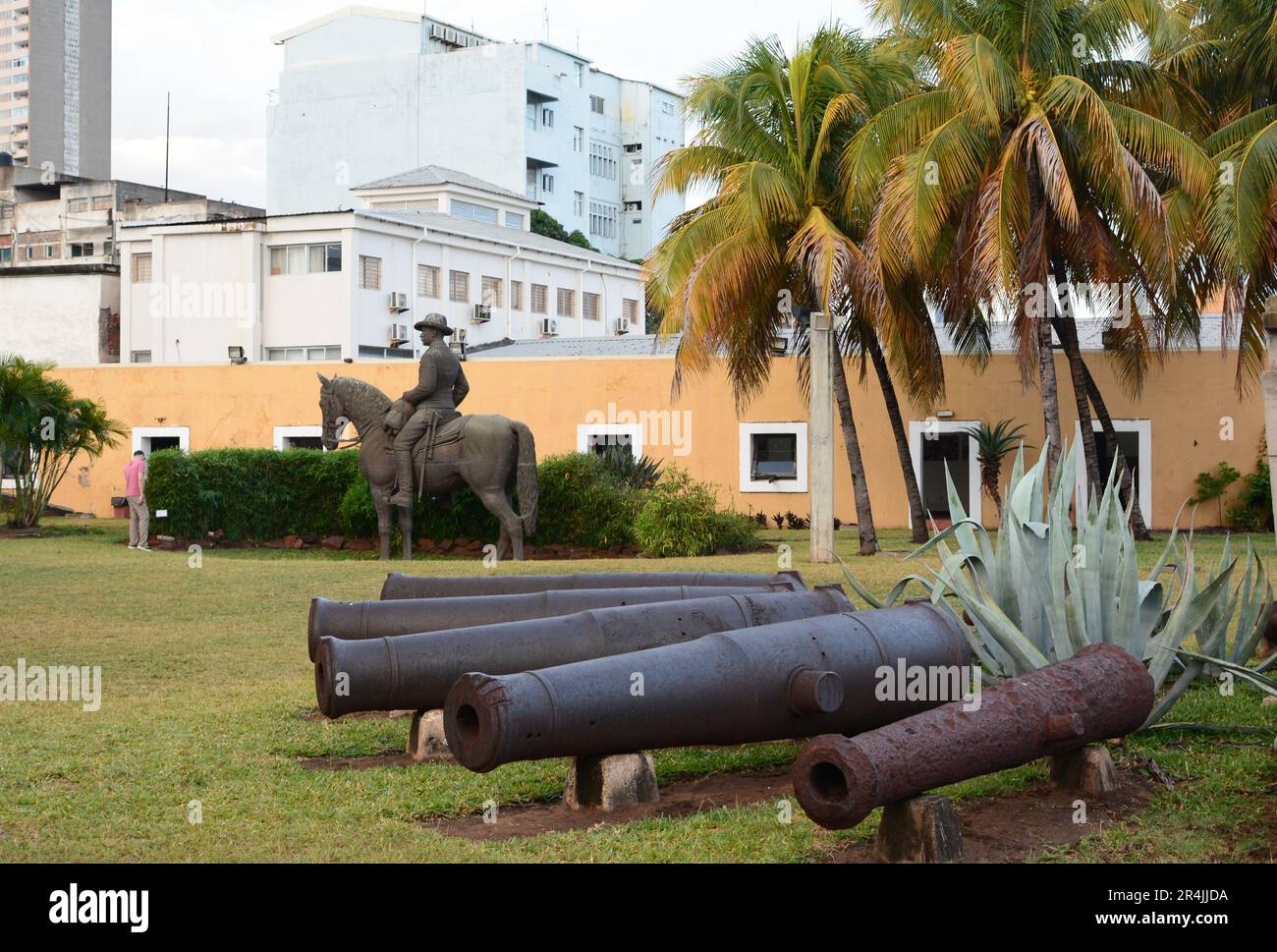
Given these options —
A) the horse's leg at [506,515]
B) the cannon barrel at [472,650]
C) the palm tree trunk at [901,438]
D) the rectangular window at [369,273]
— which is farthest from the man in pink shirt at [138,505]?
the rectangular window at [369,273]

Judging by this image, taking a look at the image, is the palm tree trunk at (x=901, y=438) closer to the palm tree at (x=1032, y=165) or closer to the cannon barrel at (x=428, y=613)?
the palm tree at (x=1032, y=165)

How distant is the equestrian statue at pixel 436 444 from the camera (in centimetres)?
1966

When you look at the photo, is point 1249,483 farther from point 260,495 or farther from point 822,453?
point 260,495

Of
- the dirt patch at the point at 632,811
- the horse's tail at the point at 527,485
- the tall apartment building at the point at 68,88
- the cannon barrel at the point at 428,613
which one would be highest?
the tall apartment building at the point at 68,88

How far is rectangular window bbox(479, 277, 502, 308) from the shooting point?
4619 cm

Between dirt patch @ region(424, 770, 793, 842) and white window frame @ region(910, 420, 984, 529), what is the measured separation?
20.0m

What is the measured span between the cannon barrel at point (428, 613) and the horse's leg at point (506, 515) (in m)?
11.9

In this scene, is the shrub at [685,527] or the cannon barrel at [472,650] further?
the shrub at [685,527]

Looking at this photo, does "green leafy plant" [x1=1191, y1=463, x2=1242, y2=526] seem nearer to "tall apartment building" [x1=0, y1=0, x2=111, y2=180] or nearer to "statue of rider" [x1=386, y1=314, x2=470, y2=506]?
"statue of rider" [x1=386, y1=314, x2=470, y2=506]

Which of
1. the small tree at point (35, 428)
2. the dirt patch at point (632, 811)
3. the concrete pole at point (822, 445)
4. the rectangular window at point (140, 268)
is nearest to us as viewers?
the dirt patch at point (632, 811)

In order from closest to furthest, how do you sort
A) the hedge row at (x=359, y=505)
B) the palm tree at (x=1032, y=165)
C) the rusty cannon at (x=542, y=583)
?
the rusty cannon at (x=542, y=583)
the palm tree at (x=1032, y=165)
the hedge row at (x=359, y=505)

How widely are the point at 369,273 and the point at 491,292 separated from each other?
568 centimetres

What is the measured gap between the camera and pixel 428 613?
25.0 feet
